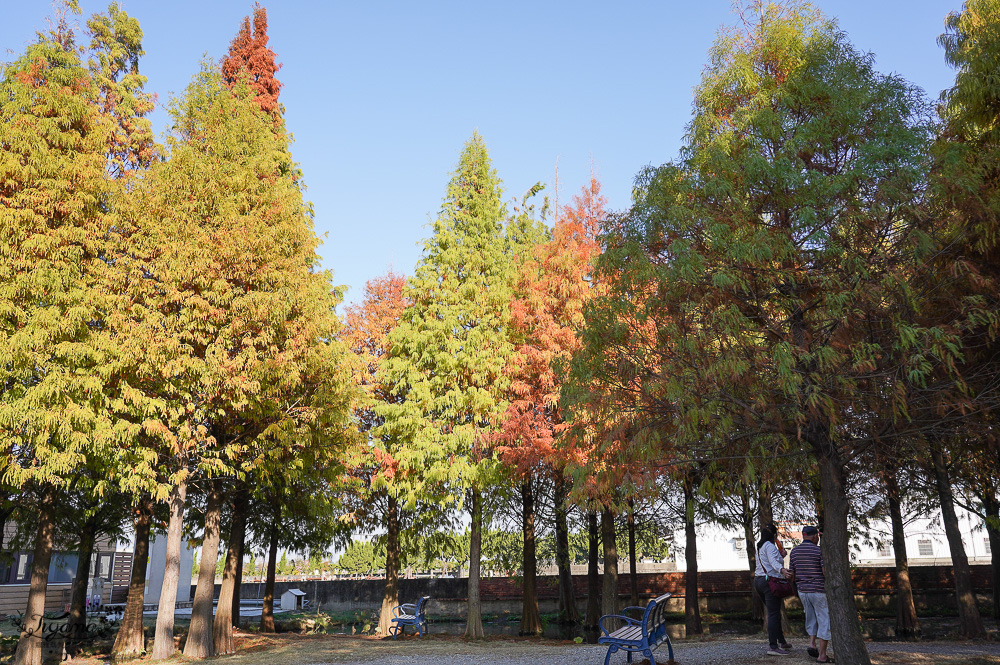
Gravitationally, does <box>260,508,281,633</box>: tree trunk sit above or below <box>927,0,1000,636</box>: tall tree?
below

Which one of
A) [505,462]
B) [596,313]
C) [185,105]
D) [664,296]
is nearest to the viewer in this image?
[664,296]

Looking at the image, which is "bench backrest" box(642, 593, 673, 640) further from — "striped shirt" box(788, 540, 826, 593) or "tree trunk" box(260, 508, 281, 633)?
"tree trunk" box(260, 508, 281, 633)

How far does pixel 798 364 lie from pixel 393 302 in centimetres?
1515

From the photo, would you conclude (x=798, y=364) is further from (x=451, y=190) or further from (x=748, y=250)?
(x=451, y=190)

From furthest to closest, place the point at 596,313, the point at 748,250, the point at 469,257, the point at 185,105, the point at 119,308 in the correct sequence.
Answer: the point at 469,257
the point at 185,105
the point at 119,308
the point at 596,313
the point at 748,250

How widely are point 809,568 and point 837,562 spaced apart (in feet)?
2.53

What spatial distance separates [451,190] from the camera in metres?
19.9

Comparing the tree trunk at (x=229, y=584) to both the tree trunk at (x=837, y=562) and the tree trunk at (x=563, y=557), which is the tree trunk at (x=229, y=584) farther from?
the tree trunk at (x=837, y=562)

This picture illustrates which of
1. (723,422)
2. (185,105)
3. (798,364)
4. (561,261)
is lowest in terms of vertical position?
(723,422)

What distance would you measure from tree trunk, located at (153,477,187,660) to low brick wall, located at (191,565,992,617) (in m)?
13.0

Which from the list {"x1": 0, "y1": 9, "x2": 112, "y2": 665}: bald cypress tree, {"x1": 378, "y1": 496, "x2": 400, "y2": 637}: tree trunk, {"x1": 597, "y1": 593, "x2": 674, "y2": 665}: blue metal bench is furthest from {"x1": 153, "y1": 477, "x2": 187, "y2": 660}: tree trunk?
{"x1": 597, "y1": 593, "x2": 674, "y2": 665}: blue metal bench

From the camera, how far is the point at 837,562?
8750mm

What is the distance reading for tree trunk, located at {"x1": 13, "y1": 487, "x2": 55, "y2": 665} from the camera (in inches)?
501

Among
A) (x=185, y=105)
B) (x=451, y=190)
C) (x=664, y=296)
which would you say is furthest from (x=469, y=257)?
(x=664, y=296)
